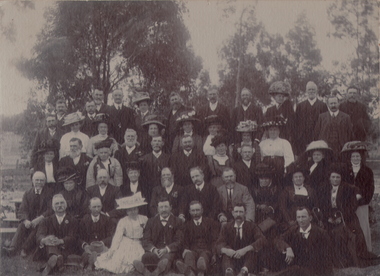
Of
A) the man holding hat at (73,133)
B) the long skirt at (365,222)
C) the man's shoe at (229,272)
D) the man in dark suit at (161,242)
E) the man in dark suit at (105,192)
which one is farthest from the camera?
the man holding hat at (73,133)

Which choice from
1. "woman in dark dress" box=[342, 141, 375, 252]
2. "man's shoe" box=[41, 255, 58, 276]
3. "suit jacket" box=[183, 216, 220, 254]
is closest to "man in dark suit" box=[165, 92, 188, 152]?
"suit jacket" box=[183, 216, 220, 254]

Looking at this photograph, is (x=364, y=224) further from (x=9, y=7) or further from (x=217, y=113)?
(x=9, y=7)

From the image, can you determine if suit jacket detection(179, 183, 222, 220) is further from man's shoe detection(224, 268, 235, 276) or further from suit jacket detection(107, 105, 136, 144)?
suit jacket detection(107, 105, 136, 144)

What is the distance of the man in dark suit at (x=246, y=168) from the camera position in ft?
15.9

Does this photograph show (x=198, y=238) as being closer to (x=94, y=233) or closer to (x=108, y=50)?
(x=94, y=233)

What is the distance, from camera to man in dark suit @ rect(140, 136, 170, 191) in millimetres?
4949

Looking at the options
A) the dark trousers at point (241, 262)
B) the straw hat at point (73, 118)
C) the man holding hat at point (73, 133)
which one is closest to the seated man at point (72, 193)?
the man holding hat at point (73, 133)

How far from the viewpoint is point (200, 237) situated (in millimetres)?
4758

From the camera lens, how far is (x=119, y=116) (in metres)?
5.18

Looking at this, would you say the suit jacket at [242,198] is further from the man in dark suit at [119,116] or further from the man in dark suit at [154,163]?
the man in dark suit at [119,116]

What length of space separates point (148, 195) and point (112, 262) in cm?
79

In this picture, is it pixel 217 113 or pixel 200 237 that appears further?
pixel 217 113

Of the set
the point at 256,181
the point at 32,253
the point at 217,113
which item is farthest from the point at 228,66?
the point at 32,253

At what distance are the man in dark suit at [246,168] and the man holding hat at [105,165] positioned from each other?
128cm
